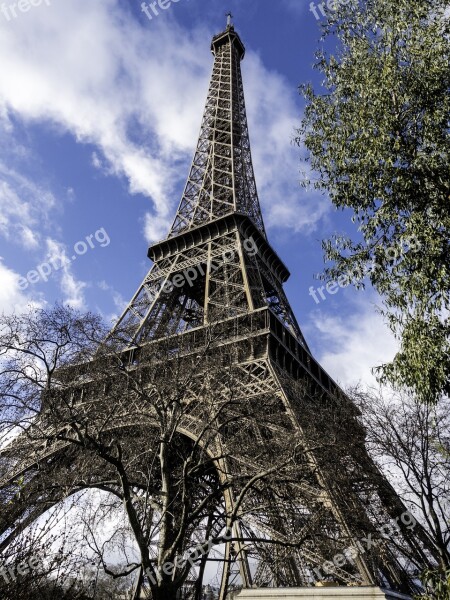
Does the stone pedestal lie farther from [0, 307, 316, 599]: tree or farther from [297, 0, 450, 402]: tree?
[297, 0, 450, 402]: tree

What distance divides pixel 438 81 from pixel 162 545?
11.6 meters

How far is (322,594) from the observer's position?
12.0 m

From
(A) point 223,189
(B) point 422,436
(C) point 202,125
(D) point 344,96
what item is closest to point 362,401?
(B) point 422,436

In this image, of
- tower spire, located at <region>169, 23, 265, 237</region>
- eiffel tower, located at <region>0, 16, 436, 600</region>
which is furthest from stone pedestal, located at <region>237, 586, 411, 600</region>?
tower spire, located at <region>169, 23, 265, 237</region>

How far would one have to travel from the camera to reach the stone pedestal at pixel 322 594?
11359 millimetres

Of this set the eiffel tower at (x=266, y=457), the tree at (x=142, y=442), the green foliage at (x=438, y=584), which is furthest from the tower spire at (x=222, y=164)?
the green foliage at (x=438, y=584)

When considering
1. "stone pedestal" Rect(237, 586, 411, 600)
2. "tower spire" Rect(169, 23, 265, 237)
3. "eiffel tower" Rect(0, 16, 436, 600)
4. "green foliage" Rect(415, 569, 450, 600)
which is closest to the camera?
"green foliage" Rect(415, 569, 450, 600)

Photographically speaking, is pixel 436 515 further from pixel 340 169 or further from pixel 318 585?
pixel 340 169

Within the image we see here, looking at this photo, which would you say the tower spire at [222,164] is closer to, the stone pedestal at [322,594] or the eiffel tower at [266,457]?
the eiffel tower at [266,457]

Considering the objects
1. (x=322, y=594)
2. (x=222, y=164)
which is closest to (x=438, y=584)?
(x=322, y=594)

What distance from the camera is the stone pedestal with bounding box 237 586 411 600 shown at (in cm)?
1136

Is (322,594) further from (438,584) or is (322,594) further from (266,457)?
(438,584)

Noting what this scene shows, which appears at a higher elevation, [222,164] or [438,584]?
[222,164]

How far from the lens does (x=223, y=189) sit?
132ft
